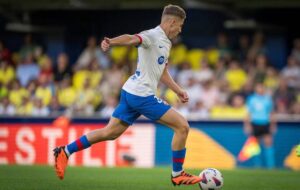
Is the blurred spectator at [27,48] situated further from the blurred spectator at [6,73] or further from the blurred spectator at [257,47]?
the blurred spectator at [257,47]

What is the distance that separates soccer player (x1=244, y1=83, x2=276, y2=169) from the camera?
18125 mm

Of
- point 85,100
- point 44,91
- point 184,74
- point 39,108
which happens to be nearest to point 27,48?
point 44,91

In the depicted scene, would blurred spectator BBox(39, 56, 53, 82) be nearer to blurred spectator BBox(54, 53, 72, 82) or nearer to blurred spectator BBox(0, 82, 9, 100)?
blurred spectator BBox(54, 53, 72, 82)

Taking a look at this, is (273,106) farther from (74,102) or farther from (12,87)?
(12,87)

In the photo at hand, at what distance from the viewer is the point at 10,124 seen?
19.0 meters

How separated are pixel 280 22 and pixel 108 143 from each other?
24.6 ft

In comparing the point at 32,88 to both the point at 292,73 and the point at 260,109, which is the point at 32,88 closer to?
the point at 260,109

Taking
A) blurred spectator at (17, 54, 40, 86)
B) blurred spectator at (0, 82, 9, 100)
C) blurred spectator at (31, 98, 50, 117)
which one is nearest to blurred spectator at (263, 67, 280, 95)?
blurred spectator at (31, 98, 50, 117)

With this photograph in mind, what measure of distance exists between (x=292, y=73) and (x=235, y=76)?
59.2 inches

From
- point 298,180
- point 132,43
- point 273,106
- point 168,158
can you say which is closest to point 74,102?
point 168,158

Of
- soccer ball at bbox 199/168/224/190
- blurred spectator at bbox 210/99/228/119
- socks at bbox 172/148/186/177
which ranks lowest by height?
blurred spectator at bbox 210/99/228/119

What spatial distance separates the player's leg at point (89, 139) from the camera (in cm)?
991

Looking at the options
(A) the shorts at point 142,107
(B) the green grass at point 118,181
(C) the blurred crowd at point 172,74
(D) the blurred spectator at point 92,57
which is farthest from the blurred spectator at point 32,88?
(A) the shorts at point 142,107

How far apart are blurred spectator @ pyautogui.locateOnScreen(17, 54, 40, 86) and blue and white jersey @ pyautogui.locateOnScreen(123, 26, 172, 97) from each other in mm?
12928
